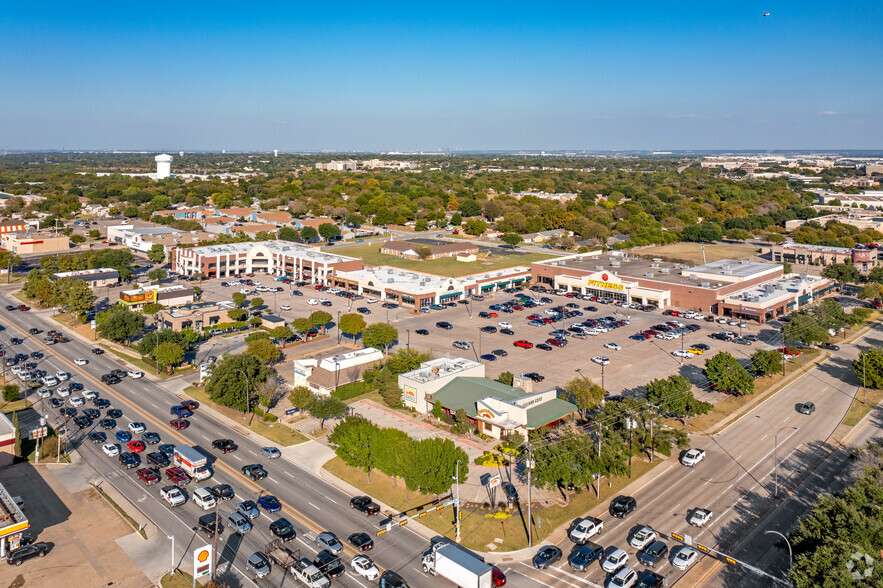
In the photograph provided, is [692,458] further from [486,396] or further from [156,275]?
[156,275]

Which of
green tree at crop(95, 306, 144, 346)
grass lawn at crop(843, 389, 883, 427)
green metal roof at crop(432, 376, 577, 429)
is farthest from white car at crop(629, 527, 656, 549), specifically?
green tree at crop(95, 306, 144, 346)

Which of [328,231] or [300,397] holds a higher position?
[328,231]

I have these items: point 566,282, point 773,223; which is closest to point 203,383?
point 566,282

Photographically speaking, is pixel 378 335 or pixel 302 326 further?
pixel 302 326

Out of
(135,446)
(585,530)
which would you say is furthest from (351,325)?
(585,530)

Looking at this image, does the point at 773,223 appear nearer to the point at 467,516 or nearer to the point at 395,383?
the point at 395,383

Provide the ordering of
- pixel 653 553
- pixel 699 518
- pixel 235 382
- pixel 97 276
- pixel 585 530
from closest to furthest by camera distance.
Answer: pixel 653 553, pixel 585 530, pixel 699 518, pixel 235 382, pixel 97 276

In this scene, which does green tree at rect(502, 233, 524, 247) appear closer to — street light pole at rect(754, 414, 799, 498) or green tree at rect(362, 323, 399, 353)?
green tree at rect(362, 323, 399, 353)
